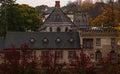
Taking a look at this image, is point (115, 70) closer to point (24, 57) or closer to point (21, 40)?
point (24, 57)

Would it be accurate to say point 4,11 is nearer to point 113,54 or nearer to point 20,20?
point 20,20

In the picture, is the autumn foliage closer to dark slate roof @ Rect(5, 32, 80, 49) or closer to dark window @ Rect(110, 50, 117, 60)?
dark window @ Rect(110, 50, 117, 60)

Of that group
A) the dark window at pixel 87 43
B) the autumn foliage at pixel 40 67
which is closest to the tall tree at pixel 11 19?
the dark window at pixel 87 43

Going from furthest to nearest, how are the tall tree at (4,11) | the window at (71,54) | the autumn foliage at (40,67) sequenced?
the tall tree at (4,11) < the window at (71,54) < the autumn foliage at (40,67)

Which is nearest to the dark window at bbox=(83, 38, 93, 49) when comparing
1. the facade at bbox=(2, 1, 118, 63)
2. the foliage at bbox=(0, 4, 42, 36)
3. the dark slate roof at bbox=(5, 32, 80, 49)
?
the facade at bbox=(2, 1, 118, 63)

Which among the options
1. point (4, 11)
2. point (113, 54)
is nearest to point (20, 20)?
point (4, 11)

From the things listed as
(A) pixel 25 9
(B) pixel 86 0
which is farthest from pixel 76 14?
(B) pixel 86 0

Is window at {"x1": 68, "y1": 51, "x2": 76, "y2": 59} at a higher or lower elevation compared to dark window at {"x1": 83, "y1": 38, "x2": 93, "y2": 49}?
lower

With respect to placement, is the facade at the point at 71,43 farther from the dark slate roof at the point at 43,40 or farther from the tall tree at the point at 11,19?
the tall tree at the point at 11,19

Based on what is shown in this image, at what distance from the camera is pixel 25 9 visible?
105688 mm

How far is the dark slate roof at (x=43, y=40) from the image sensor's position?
6906 centimetres

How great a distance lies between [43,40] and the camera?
228 feet

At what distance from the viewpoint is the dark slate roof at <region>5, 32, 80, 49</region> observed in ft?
227

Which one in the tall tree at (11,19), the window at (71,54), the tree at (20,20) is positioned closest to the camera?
the window at (71,54)
